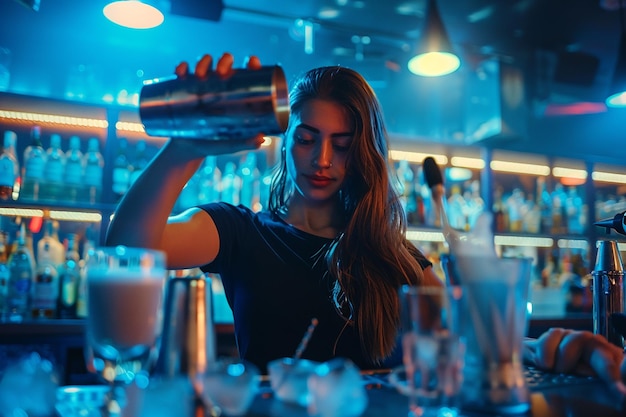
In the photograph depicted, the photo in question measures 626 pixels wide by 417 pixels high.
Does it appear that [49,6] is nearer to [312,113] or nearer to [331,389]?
A: [312,113]

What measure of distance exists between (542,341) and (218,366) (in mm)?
613

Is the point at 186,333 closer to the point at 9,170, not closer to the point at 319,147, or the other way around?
the point at 319,147

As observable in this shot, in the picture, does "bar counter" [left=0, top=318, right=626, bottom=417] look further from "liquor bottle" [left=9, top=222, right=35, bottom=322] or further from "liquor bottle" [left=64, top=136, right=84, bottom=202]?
"liquor bottle" [left=64, top=136, right=84, bottom=202]

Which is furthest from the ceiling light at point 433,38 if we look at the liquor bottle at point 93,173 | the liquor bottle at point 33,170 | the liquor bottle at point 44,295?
the liquor bottle at point 44,295

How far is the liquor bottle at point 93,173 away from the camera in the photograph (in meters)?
2.84

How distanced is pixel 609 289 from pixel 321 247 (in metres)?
0.67

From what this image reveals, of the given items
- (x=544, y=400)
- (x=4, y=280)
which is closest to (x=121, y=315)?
(x=544, y=400)

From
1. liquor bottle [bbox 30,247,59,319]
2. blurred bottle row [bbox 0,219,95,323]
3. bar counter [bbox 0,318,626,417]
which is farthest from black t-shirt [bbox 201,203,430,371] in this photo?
liquor bottle [bbox 30,247,59,319]

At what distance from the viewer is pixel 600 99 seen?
4.43 meters

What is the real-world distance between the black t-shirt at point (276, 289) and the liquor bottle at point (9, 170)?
1.70 meters

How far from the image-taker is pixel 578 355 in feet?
3.08

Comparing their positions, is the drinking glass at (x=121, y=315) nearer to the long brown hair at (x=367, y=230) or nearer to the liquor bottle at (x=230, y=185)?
the long brown hair at (x=367, y=230)

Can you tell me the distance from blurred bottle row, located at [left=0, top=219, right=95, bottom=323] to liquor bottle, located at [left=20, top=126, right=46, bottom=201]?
0.50 ft

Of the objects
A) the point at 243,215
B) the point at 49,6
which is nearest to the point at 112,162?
the point at 49,6
